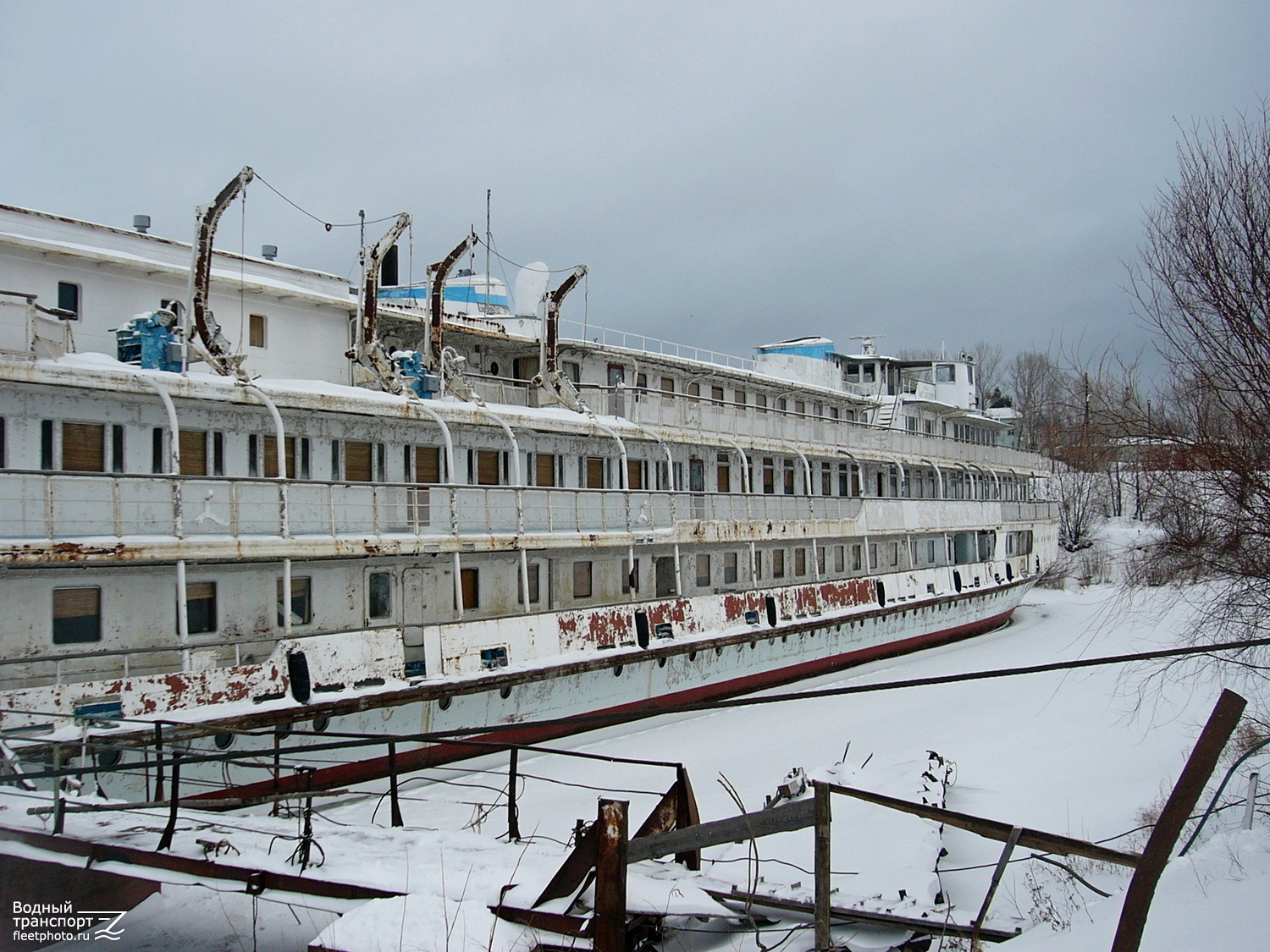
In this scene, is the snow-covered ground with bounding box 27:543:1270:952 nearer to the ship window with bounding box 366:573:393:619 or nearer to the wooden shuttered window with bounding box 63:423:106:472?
the ship window with bounding box 366:573:393:619

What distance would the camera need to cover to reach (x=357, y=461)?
658 inches

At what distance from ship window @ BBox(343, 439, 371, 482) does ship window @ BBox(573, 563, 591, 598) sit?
5116 millimetres

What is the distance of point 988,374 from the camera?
267 feet

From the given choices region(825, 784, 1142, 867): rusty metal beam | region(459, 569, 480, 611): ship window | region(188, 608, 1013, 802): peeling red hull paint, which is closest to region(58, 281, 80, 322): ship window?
region(459, 569, 480, 611): ship window

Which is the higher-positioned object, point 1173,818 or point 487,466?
point 487,466

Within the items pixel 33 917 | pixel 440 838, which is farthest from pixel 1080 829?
pixel 33 917

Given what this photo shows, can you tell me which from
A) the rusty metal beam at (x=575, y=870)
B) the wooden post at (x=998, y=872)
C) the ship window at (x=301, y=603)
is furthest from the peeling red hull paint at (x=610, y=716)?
the ship window at (x=301, y=603)

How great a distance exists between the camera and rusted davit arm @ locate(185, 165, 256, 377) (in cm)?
1451

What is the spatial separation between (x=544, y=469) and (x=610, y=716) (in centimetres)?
1546

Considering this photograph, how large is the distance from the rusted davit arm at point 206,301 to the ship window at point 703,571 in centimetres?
1278

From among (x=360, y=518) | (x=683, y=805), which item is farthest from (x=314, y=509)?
(x=683, y=805)

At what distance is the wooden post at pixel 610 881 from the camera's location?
4.67m

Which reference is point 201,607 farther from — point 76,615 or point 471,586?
point 471,586

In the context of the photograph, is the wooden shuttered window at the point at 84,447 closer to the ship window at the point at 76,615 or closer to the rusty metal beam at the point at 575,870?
the ship window at the point at 76,615
